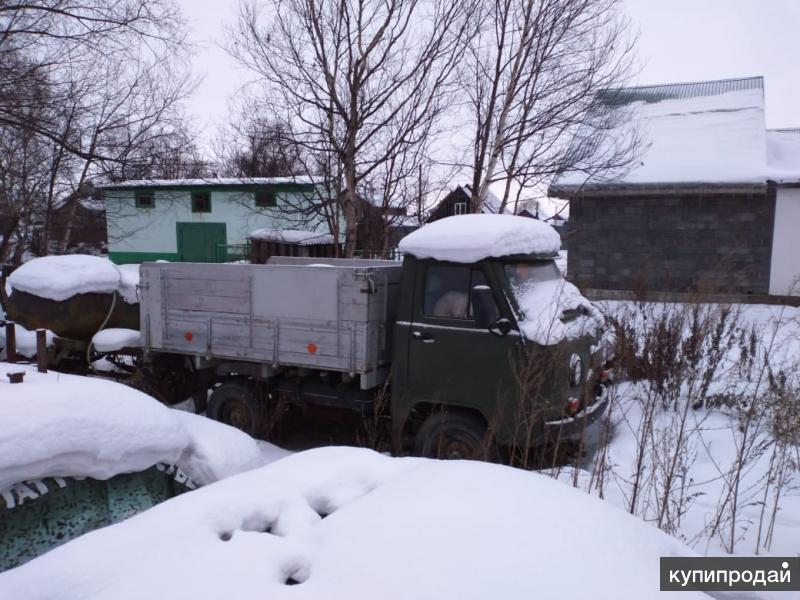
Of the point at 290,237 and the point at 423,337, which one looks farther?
the point at 290,237

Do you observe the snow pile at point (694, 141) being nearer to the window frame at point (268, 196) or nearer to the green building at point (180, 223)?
the window frame at point (268, 196)

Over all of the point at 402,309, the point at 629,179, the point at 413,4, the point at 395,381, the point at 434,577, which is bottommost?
the point at 395,381

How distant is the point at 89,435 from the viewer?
306cm

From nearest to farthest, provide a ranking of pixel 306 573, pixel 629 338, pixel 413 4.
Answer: pixel 306 573 → pixel 629 338 → pixel 413 4

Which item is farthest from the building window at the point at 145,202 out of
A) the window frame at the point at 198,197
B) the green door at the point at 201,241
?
the window frame at the point at 198,197

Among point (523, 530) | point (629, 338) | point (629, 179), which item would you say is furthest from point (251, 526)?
point (629, 179)

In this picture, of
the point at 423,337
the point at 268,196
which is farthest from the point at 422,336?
the point at 268,196

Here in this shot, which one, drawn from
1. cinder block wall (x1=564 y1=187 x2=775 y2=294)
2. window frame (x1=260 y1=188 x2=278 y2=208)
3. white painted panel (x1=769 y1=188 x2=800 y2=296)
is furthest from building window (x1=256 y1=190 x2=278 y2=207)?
white painted panel (x1=769 y1=188 x2=800 y2=296)

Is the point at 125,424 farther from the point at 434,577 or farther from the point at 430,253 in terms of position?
the point at 430,253

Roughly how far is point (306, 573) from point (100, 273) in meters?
6.72

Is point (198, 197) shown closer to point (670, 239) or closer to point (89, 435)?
point (670, 239)

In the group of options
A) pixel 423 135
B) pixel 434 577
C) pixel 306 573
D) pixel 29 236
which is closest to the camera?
pixel 434 577

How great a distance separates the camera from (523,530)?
2.00 meters

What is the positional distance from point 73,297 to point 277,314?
3.28m
